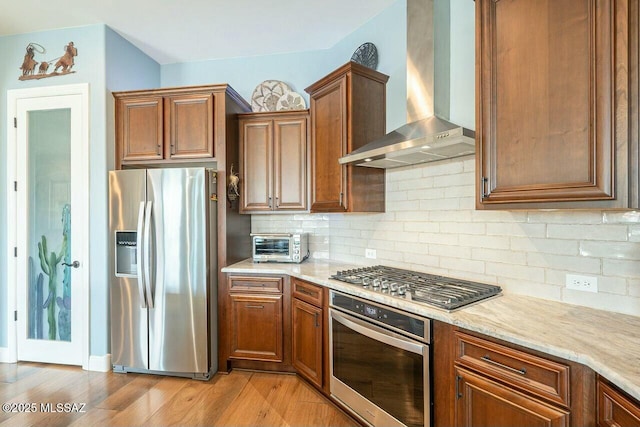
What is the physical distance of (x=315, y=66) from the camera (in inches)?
134

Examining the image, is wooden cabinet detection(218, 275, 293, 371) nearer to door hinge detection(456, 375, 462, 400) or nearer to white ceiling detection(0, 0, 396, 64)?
door hinge detection(456, 375, 462, 400)

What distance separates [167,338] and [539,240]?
2.85 metres

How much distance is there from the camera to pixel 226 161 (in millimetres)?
2934

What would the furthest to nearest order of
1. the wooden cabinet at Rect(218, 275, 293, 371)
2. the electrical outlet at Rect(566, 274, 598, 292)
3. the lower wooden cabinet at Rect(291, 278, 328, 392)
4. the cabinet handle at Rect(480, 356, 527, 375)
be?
the wooden cabinet at Rect(218, 275, 293, 371) < the lower wooden cabinet at Rect(291, 278, 328, 392) < the electrical outlet at Rect(566, 274, 598, 292) < the cabinet handle at Rect(480, 356, 527, 375)

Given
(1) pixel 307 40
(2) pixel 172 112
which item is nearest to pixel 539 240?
(1) pixel 307 40

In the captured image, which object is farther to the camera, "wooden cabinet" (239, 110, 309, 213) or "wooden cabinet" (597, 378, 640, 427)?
"wooden cabinet" (239, 110, 309, 213)

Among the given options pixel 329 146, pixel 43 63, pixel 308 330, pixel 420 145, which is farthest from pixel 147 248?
pixel 420 145

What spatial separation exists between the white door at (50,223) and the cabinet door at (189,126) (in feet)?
2.56

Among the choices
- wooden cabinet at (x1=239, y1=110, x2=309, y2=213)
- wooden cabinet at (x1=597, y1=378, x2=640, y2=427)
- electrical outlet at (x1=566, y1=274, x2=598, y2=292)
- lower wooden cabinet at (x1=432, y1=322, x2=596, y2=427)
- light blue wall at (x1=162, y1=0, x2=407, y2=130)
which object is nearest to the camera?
wooden cabinet at (x1=597, y1=378, x2=640, y2=427)

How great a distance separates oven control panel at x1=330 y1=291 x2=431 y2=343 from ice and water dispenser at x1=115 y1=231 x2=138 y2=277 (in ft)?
6.05

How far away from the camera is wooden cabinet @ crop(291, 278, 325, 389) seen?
2357 millimetres

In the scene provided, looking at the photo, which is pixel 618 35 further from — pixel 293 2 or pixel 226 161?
pixel 226 161

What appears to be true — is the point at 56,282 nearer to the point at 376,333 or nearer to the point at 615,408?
the point at 376,333

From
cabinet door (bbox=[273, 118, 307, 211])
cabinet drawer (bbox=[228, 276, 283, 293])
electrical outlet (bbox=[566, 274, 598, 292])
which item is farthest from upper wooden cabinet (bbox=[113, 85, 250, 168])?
electrical outlet (bbox=[566, 274, 598, 292])
